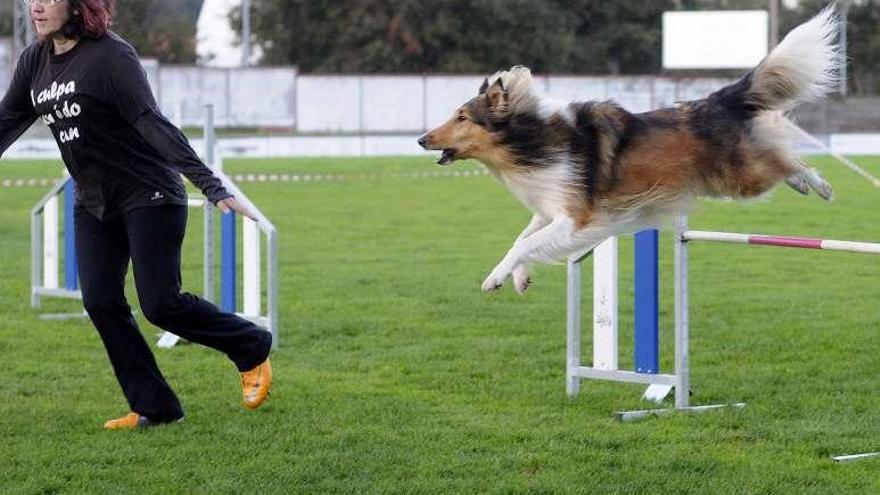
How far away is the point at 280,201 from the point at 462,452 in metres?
17.0

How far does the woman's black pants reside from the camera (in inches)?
272

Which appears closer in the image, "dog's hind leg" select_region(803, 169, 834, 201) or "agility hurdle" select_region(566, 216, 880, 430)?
"dog's hind leg" select_region(803, 169, 834, 201)

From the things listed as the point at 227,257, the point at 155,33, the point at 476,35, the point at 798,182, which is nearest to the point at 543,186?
the point at 798,182

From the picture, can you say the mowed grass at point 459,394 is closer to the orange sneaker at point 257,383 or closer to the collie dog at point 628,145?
the orange sneaker at point 257,383

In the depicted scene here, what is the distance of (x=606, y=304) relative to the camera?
8172 millimetres

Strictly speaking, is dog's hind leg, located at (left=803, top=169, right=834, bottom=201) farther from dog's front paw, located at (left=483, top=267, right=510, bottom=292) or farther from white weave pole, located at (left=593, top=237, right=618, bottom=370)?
dog's front paw, located at (left=483, top=267, right=510, bottom=292)

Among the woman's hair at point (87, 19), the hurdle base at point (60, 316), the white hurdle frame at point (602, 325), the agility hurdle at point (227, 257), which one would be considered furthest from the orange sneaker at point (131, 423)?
the hurdle base at point (60, 316)

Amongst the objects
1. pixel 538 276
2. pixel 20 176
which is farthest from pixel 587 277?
pixel 20 176

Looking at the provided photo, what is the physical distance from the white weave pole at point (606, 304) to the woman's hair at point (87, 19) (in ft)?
9.94

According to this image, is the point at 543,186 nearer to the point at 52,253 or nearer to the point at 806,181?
the point at 806,181

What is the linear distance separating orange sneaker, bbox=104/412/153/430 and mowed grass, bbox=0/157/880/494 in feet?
0.31

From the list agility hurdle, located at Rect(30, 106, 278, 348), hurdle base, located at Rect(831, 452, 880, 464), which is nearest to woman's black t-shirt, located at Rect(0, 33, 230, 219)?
agility hurdle, located at Rect(30, 106, 278, 348)

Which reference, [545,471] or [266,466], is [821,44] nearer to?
[545,471]

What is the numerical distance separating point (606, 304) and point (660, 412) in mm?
798
